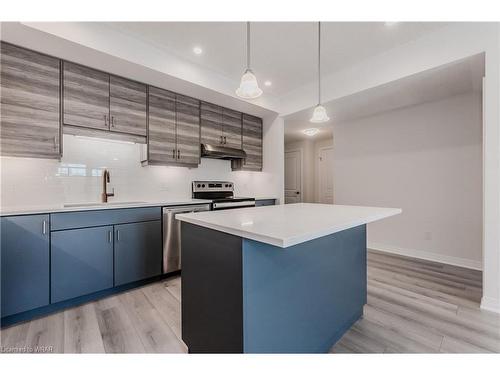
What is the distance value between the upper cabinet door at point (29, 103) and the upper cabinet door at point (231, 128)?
2.12m

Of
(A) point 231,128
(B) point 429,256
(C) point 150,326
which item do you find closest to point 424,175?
(B) point 429,256

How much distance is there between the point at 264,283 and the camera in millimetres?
1173

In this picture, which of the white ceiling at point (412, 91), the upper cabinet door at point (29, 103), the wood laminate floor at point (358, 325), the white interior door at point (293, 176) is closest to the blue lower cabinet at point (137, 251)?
the wood laminate floor at point (358, 325)

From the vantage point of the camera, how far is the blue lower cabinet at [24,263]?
1892 millimetres

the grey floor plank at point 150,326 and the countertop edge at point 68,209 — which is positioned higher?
the countertop edge at point 68,209

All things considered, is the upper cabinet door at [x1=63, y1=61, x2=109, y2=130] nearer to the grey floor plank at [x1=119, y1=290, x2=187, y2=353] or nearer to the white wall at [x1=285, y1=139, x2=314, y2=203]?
the grey floor plank at [x1=119, y1=290, x2=187, y2=353]

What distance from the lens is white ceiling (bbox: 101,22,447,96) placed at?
2.34 meters

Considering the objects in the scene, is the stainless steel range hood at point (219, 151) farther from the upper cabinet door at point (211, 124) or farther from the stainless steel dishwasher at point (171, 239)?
the stainless steel dishwasher at point (171, 239)

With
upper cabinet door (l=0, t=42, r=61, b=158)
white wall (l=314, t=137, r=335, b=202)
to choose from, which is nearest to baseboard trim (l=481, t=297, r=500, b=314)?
upper cabinet door (l=0, t=42, r=61, b=158)

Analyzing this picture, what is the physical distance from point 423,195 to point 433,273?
1.21 metres

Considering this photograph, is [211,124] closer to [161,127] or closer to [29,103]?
[161,127]

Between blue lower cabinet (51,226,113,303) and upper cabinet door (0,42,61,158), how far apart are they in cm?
88
